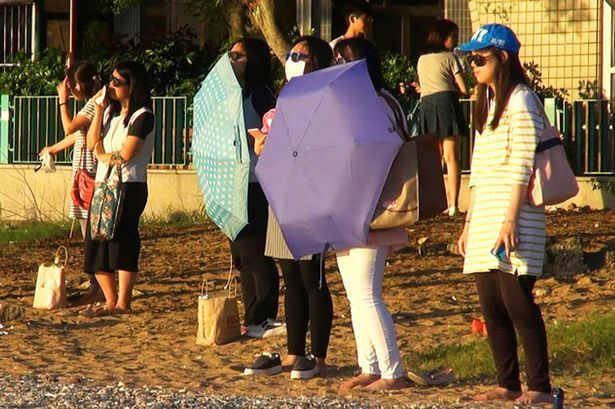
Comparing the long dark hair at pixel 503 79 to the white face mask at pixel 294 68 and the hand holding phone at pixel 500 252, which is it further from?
the white face mask at pixel 294 68

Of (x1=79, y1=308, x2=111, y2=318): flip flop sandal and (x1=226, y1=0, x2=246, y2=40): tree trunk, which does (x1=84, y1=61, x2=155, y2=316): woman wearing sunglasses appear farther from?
(x1=226, y1=0, x2=246, y2=40): tree trunk

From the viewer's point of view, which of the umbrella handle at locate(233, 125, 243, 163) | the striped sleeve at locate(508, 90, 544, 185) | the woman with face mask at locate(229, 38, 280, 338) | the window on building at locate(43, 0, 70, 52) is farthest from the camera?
the window on building at locate(43, 0, 70, 52)

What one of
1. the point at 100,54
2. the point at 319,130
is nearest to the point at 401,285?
the point at 319,130

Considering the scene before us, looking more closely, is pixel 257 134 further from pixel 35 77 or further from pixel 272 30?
pixel 35 77

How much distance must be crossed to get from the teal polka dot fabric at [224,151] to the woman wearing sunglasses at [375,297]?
1.45 m

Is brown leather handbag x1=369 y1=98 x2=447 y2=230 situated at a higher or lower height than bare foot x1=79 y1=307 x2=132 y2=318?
higher

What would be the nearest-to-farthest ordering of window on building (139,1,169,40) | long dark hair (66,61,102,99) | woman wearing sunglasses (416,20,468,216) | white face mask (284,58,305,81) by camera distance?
white face mask (284,58,305,81)
long dark hair (66,61,102,99)
woman wearing sunglasses (416,20,468,216)
window on building (139,1,169,40)

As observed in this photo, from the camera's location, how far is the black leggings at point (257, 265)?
9680 mm

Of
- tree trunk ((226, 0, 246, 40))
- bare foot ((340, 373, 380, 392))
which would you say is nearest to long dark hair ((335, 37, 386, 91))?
bare foot ((340, 373, 380, 392))

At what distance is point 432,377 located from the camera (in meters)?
8.30

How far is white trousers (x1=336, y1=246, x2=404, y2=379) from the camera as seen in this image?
26.2 feet

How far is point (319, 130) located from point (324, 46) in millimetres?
694

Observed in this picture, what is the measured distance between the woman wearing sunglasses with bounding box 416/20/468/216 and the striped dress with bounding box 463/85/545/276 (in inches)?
241

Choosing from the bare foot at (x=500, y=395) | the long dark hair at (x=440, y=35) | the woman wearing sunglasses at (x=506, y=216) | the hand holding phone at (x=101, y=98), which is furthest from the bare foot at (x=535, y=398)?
the long dark hair at (x=440, y=35)
